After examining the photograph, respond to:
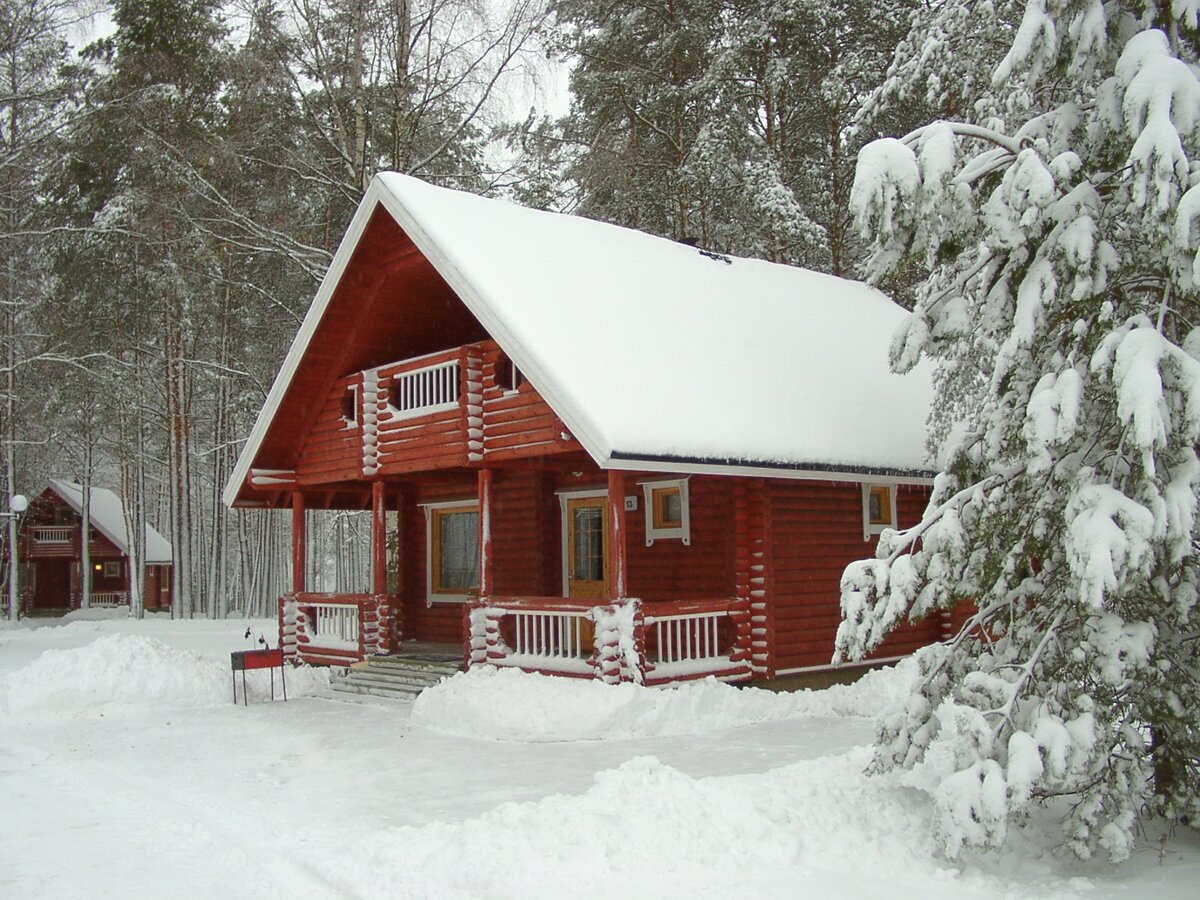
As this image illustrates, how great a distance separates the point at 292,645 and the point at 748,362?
8.39 m

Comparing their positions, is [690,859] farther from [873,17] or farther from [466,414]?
[873,17]

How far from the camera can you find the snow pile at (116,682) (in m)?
13.7

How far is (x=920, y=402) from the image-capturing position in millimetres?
16859

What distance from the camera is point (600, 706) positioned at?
1098cm

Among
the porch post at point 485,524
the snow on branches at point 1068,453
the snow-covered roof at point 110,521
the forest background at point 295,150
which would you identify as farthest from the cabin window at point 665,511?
the snow-covered roof at point 110,521

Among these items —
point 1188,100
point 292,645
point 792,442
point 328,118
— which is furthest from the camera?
point 328,118

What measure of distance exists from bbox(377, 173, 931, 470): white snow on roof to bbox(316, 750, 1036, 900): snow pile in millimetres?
4456

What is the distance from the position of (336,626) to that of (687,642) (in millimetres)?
6364

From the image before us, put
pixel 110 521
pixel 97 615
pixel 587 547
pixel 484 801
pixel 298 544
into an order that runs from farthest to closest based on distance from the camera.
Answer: pixel 110 521
pixel 97 615
pixel 298 544
pixel 587 547
pixel 484 801

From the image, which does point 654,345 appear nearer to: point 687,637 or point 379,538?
point 687,637

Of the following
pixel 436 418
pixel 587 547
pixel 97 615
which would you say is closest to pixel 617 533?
pixel 436 418

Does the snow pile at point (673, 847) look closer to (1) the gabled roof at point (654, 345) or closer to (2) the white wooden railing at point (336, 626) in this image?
(1) the gabled roof at point (654, 345)

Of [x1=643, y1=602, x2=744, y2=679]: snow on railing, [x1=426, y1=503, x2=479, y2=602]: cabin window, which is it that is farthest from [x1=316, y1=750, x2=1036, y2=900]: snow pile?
[x1=426, y1=503, x2=479, y2=602]: cabin window

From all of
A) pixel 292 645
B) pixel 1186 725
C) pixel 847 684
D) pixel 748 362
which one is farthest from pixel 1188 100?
pixel 292 645
